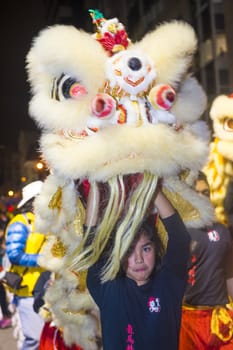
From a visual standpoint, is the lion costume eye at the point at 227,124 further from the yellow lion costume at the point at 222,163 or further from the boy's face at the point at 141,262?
the boy's face at the point at 141,262

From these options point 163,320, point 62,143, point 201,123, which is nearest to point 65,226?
point 62,143

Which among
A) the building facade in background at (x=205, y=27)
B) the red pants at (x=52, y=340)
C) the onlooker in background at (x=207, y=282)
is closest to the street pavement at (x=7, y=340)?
the red pants at (x=52, y=340)

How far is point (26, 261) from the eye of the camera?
389cm

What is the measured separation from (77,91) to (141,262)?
75 cm

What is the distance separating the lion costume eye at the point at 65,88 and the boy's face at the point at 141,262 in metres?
0.65

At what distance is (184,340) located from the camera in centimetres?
268

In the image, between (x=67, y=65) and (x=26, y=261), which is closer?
(x=67, y=65)

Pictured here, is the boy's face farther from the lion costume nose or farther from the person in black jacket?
the lion costume nose

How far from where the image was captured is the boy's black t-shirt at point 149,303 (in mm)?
1799

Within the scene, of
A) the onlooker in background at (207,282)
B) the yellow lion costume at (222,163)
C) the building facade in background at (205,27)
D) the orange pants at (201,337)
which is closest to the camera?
the orange pants at (201,337)

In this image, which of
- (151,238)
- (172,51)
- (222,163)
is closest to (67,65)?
(172,51)

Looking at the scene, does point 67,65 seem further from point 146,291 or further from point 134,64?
point 146,291

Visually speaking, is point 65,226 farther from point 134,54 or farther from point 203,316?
point 203,316

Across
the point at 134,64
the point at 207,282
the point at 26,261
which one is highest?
the point at 134,64
